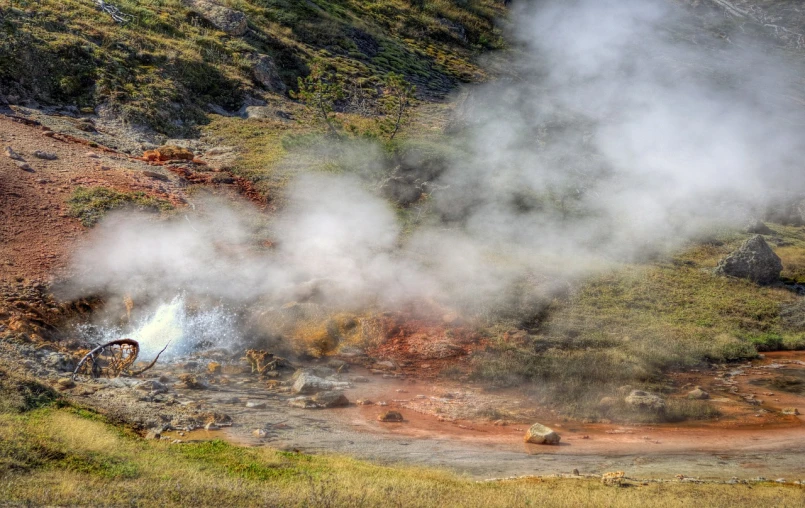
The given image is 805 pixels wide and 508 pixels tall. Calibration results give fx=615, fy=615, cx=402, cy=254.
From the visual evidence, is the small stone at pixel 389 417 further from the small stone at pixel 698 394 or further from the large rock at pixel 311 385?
the small stone at pixel 698 394

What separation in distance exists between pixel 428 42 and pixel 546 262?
21.8 metres

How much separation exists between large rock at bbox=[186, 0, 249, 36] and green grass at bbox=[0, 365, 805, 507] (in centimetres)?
1899

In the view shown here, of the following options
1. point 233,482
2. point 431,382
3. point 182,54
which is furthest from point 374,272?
point 182,54

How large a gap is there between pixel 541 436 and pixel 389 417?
1.91 meters

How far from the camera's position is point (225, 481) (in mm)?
5367

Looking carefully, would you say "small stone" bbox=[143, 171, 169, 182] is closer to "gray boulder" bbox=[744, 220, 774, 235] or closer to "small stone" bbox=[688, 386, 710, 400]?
"small stone" bbox=[688, 386, 710, 400]

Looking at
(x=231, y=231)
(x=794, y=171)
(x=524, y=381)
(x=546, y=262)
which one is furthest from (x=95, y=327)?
(x=794, y=171)

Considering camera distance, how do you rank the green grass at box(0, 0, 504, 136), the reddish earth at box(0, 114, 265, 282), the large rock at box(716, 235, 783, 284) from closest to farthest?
the reddish earth at box(0, 114, 265, 282)
the large rock at box(716, 235, 783, 284)
the green grass at box(0, 0, 504, 136)

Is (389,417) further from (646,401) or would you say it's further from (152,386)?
(646,401)

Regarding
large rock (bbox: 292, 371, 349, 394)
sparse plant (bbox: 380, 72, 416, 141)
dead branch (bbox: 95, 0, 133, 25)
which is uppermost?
dead branch (bbox: 95, 0, 133, 25)

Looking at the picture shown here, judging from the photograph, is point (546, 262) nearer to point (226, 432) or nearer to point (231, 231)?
point (231, 231)

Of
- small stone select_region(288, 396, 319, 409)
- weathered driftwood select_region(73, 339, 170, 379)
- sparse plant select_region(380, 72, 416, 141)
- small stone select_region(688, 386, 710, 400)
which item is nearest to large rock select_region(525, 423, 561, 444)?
small stone select_region(288, 396, 319, 409)

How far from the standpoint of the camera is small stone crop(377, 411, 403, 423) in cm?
784

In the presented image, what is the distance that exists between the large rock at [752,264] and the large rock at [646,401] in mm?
7655
